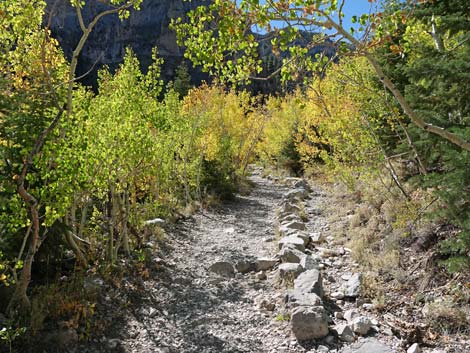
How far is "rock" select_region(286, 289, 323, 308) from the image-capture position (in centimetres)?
636

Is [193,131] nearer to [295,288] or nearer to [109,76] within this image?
[109,76]

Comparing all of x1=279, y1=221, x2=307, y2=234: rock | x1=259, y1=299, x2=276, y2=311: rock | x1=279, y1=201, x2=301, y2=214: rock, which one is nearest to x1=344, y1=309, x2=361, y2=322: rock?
x1=259, y1=299, x2=276, y2=311: rock

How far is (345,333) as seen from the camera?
5.75 m

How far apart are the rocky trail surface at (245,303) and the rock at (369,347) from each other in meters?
0.01

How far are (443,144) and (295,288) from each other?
11.6ft

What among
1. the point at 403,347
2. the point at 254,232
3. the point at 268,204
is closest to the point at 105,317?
the point at 403,347

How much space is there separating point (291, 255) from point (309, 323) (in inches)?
118

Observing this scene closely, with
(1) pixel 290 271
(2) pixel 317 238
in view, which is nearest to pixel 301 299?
(1) pixel 290 271

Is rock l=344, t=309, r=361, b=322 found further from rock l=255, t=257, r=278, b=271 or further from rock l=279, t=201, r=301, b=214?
rock l=279, t=201, r=301, b=214

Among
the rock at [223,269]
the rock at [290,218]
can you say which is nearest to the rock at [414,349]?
the rock at [223,269]

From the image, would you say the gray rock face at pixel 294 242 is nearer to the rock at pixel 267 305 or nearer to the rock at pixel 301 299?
the rock at pixel 267 305

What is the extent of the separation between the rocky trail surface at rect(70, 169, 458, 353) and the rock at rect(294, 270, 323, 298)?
2cm

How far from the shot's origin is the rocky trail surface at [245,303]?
19.3ft

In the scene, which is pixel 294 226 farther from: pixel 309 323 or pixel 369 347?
pixel 369 347
